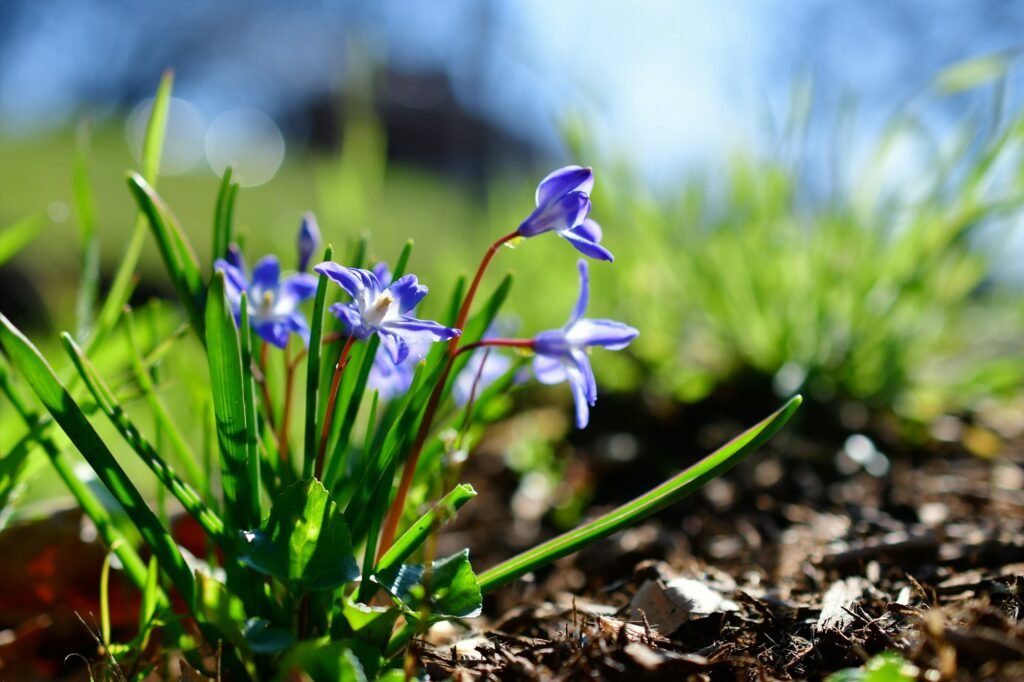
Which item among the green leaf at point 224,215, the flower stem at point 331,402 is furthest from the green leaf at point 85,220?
the flower stem at point 331,402

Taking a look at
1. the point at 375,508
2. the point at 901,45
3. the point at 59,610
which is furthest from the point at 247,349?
the point at 901,45

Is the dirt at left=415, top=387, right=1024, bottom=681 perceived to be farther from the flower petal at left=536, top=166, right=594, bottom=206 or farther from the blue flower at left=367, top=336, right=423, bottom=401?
the flower petal at left=536, top=166, right=594, bottom=206

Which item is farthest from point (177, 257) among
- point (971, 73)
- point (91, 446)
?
point (971, 73)

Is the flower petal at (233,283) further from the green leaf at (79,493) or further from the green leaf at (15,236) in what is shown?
the green leaf at (15,236)

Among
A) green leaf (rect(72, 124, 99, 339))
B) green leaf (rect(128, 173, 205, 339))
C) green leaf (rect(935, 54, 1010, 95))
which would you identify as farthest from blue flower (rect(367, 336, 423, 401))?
green leaf (rect(935, 54, 1010, 95))

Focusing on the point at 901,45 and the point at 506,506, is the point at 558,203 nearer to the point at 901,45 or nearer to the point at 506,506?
the point at 506,506

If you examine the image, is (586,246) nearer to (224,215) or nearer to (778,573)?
(224,215)
